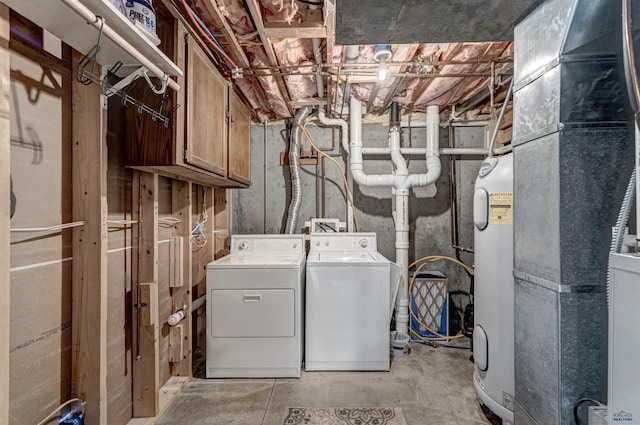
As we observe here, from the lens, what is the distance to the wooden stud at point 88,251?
1.29 meters

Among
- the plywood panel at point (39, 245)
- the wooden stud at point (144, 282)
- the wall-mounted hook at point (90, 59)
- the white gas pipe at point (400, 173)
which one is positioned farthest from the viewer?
the white gas pipe at point (400, 173)

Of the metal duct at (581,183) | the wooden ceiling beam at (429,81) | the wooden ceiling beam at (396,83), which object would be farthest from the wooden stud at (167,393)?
the wooden ceiling beam at (429,81)

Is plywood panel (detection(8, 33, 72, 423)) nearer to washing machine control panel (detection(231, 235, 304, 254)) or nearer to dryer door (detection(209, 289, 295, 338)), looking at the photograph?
dryer door (detection(209, 289, 295, 338))

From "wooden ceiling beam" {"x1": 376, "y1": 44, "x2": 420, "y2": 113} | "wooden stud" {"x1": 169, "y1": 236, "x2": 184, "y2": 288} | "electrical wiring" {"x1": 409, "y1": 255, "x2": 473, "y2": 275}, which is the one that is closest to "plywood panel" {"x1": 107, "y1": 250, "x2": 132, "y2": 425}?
"wooden stud" {"x1": 169, "y1": 236, "x2": 184, "y2": 288}

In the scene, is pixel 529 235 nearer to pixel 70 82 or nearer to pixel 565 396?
pixel 565 396

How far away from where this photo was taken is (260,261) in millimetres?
2332

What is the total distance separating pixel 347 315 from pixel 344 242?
2.56 feet

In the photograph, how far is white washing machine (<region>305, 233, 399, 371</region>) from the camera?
2.26m

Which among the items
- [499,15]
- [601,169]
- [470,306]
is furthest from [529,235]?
[470,306]

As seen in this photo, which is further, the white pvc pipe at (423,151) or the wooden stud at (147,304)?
the white pvc pipe at (423,151)

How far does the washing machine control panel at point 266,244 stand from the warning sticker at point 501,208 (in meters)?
1.67

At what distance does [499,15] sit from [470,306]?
2.51m

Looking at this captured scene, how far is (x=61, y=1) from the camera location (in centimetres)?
82

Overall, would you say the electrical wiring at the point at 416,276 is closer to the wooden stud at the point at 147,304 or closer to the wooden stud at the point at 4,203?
the wooden stud at the point at 147,304
